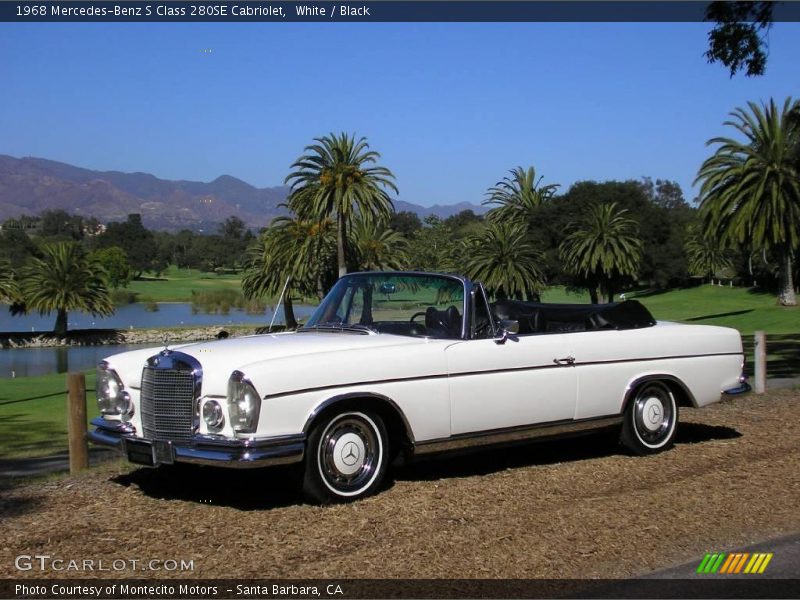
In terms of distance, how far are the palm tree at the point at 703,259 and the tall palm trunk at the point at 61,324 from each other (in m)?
60.7

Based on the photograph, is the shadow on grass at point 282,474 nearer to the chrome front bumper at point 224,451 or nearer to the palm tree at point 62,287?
the chrome front bumper at point 224,451

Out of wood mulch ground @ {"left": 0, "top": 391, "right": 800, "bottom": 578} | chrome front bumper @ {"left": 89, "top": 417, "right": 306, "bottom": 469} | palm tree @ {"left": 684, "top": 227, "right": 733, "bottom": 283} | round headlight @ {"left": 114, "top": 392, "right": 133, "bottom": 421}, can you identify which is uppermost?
palm tree @ {"left": 684, "top": 227, "right": 733, "bottom": 283}

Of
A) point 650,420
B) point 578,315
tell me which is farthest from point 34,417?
point 650,420

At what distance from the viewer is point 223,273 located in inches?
5374

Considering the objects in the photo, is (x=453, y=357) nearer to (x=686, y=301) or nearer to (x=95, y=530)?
(x=95, y=530)

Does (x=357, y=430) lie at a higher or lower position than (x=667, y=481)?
higher

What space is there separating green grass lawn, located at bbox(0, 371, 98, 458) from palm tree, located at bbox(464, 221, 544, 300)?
34.7 meters

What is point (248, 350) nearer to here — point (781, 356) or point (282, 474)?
point (282, 474)

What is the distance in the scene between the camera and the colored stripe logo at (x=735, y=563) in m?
5.66

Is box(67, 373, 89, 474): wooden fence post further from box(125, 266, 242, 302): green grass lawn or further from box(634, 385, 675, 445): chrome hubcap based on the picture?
box(125, 266, 242, 302): green grass lawn

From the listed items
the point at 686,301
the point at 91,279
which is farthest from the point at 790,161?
the point at 91,279

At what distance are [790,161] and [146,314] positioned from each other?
66.8 m

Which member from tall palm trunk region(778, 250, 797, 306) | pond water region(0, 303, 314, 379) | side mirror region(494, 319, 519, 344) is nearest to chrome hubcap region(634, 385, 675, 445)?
side mirror region(494, 319, 519, 344)

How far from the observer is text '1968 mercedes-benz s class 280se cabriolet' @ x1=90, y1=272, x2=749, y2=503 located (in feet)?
21.7
